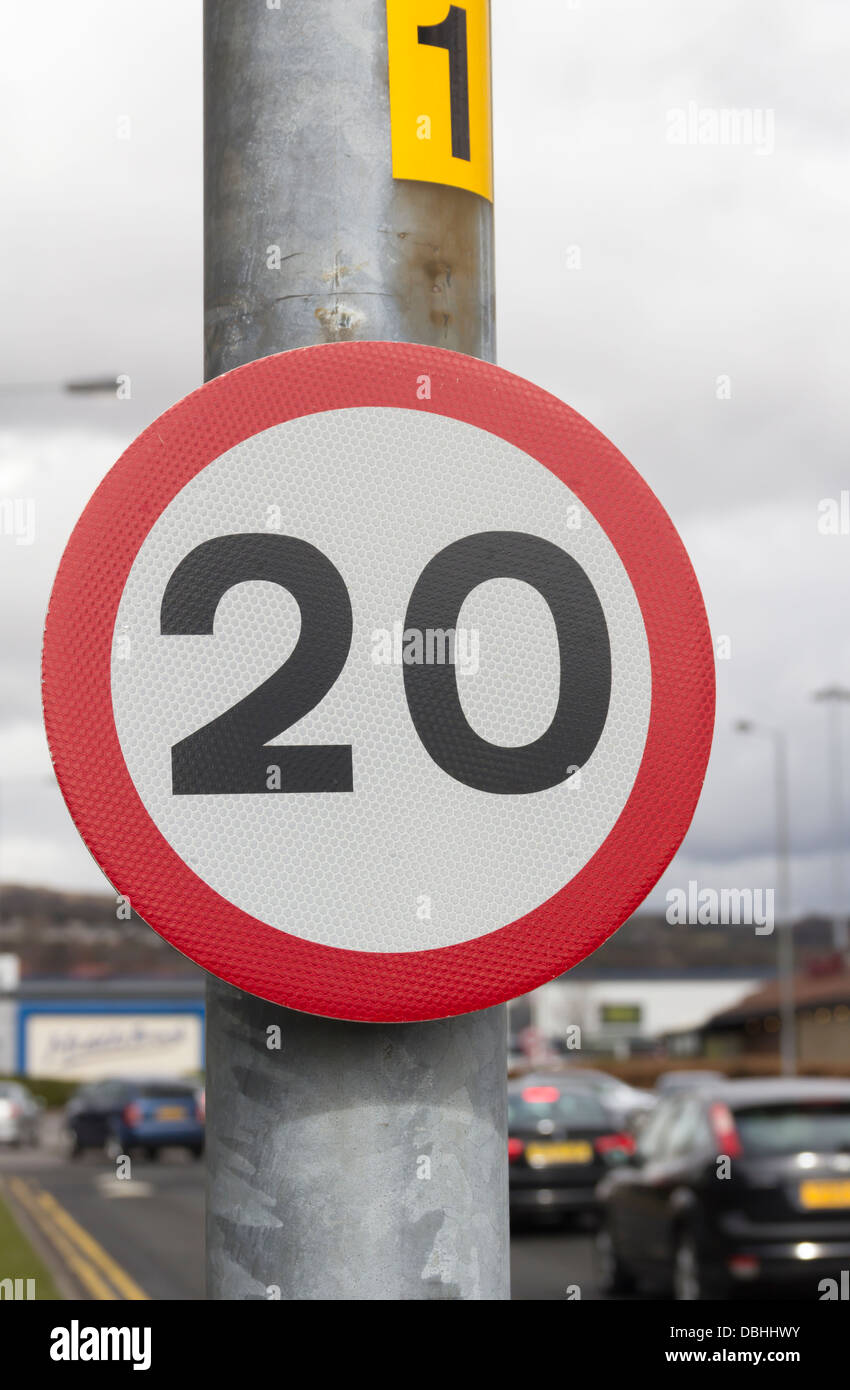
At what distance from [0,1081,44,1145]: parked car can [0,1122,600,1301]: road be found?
7947mm

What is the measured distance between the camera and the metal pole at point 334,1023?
1.82 metres

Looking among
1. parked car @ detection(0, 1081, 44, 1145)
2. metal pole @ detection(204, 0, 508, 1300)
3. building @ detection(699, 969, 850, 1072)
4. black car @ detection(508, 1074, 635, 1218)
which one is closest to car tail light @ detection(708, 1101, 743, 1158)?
black car @ detection(508, 1074, 635, 1218)

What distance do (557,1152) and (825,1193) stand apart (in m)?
7.71

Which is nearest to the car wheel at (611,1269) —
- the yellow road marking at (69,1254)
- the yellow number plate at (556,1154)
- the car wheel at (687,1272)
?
the car wheel at (687,1272)

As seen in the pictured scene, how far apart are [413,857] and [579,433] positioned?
1.66ft

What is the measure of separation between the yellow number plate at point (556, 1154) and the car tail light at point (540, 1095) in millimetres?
609

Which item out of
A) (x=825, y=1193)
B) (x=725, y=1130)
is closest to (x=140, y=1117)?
(x=725, y=1130)

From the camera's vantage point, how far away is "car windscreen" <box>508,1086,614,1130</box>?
62.6 feet

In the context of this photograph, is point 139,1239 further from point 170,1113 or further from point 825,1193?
point 170,1113

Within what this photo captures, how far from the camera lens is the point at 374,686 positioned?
6.08ft

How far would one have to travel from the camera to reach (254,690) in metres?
1.86

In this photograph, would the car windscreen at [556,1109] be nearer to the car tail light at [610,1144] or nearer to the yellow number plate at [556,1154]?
the car tail light at [610,1144]

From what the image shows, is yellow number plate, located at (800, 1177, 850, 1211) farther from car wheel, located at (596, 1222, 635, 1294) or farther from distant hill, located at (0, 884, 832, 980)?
distant hill, located at (0, 884, 832, 980)
